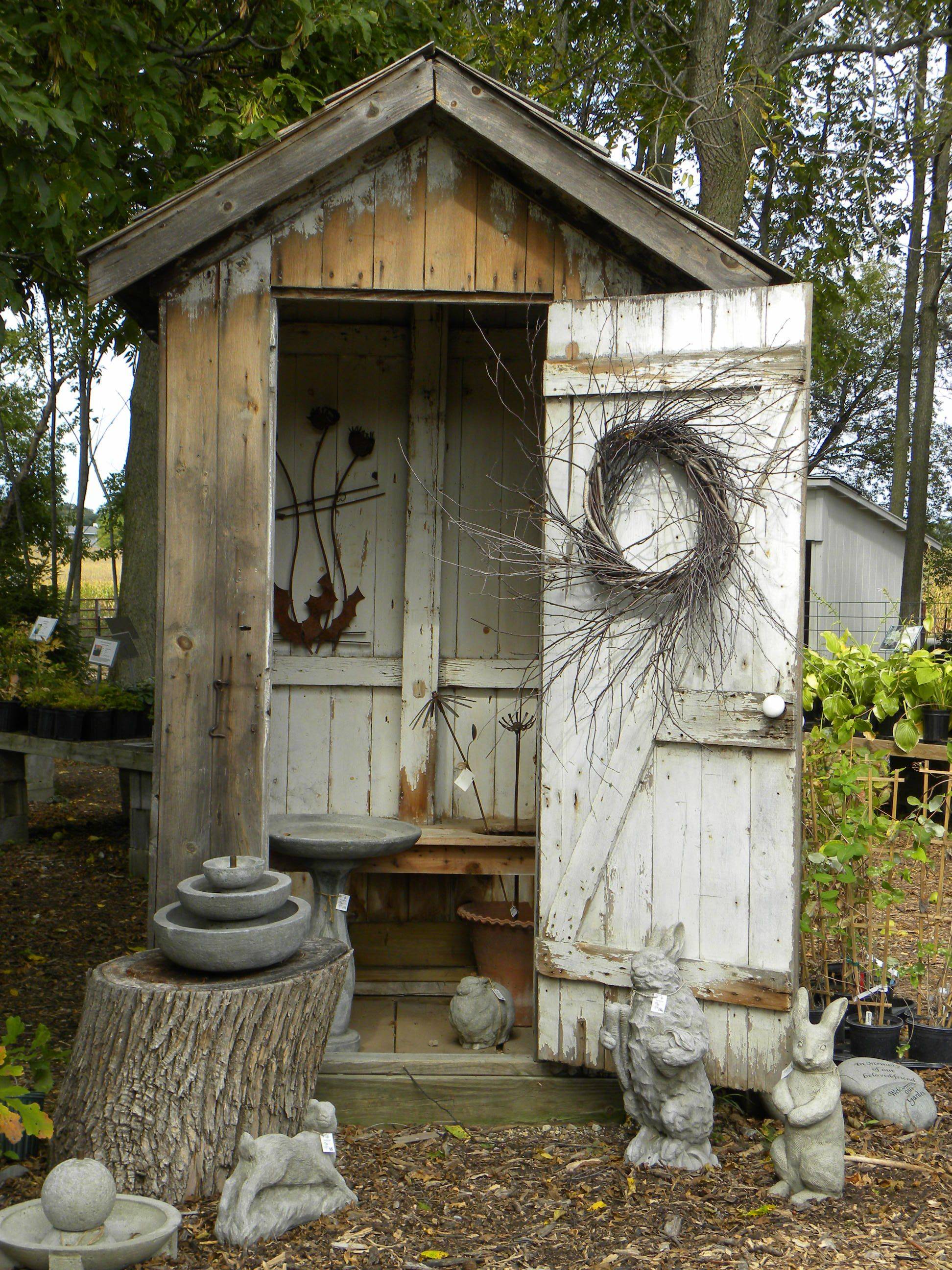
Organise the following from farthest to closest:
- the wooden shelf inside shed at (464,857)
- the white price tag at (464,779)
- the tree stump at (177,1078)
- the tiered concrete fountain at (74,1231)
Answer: the white price tag at (464,779)
the wooden shelf inside shed at (464,857)
the tree stump at (177,1078)
the tiered concrete fountain at (74,1231)

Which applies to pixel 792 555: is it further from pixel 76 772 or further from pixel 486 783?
pixel 76 772

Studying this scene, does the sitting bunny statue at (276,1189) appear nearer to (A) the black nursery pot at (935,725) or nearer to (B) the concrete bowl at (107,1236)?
(B) the concrete bowl at (107,1236)

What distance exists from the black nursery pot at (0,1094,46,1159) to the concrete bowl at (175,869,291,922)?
2.23 ft

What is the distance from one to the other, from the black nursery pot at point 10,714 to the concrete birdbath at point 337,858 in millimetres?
3511

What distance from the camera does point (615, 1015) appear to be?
127 inches

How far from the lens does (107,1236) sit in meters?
2.50

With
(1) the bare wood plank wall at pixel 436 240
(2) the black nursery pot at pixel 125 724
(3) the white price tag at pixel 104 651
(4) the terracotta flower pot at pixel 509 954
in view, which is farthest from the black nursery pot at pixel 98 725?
(1) the bare wood plank wall at pixel 436 240

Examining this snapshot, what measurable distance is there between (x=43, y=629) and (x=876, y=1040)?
587cm

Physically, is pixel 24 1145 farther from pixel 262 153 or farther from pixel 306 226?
pixel 262 153

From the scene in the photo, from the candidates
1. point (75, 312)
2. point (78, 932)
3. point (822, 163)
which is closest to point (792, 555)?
point (78, 932)

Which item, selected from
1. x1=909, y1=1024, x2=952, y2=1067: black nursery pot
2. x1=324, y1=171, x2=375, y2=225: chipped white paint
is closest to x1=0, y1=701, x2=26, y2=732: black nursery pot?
x1=324, y1=171, x2=375, y2=225: chipped white paint

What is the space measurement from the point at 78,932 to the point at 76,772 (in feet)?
17.0

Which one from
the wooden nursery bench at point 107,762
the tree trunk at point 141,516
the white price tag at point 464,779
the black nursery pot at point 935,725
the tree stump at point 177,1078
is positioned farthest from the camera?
the tree trunk at point 141,516

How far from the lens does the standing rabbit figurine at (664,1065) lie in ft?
9.96
